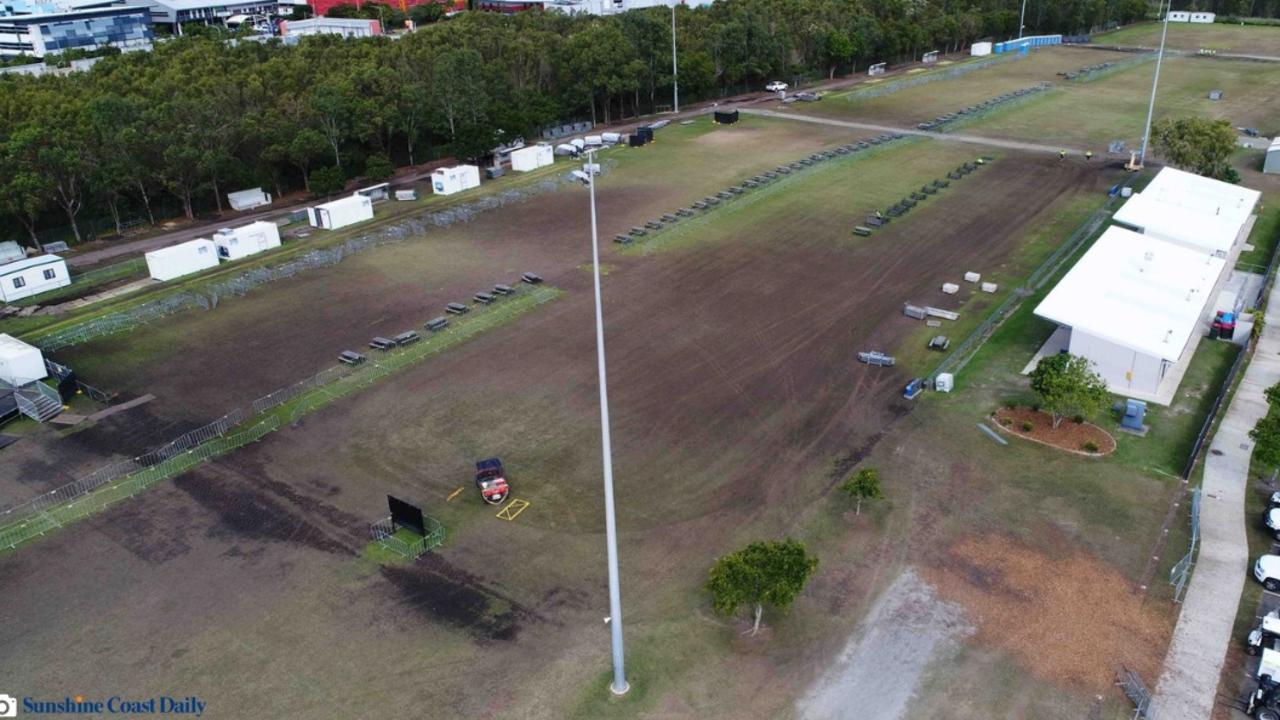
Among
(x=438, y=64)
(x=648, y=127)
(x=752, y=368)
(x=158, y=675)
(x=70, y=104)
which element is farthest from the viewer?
(x=648, y=127)

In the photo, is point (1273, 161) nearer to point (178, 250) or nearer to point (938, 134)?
point (938, 134)

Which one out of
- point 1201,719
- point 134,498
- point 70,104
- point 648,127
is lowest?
point 1201,719

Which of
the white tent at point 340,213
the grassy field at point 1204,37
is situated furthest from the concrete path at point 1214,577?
the grassy field at point 1204,37

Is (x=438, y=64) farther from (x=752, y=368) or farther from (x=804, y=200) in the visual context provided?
(x=752, y=368)

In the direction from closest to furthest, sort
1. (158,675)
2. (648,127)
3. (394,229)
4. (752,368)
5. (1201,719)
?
(1201,719) < (158,675) < (752,368) < (394,229) < (648,127)

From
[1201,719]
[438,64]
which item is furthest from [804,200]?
[1201,719]

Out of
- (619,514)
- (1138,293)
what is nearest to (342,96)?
(619,514)

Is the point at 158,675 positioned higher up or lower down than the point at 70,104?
lower down
